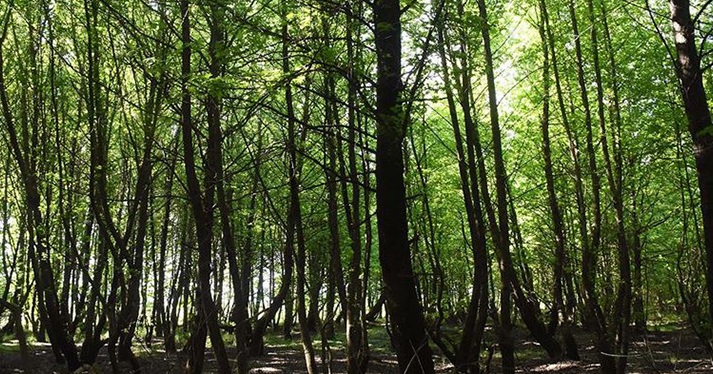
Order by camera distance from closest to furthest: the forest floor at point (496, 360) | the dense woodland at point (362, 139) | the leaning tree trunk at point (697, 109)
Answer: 1. the dense woodland at point (362, 139)
2. the leaning tree trunk at point (697, 109)
3. the forest floor at point (496, 360)

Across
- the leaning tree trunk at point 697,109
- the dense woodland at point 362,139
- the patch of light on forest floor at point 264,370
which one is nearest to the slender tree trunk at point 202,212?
the dense woodland at point 362,139

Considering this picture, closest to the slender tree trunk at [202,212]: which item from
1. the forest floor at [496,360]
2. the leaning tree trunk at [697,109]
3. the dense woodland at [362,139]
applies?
the dense woodland at [362,139]

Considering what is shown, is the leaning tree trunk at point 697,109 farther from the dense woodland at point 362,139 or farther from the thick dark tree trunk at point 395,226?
the thick dark tree trunk at point 395,226

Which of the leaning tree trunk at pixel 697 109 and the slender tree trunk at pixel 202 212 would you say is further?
the slender tree trunk at pixel 202 212

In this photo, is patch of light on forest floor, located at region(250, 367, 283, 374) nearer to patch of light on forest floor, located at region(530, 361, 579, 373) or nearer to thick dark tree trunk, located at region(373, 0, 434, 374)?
patch of light on forest floor, located at region(530, 361, 579, 373)

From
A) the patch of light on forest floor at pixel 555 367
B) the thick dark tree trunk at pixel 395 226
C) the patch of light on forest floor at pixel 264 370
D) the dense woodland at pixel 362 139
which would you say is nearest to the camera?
the thick dark tree trunk at pixel 395 226

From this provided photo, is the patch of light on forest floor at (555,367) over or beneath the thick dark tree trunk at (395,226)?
beneath

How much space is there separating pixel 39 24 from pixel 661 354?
1482cm

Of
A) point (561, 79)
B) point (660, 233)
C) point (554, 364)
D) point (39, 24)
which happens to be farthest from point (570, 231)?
point (39, 24)

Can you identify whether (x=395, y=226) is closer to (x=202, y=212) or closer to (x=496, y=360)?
(x=202, y=212)

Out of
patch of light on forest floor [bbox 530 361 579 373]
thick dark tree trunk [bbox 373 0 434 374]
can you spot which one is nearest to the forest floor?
patch of light on forest floor [bbox 530 361 579 373]

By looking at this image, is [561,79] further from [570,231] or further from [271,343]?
[271,343]

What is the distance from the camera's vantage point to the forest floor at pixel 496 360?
455 inches

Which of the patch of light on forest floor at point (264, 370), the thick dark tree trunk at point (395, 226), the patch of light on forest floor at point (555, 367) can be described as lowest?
the patch of light on forest floor at point (555, 367)
